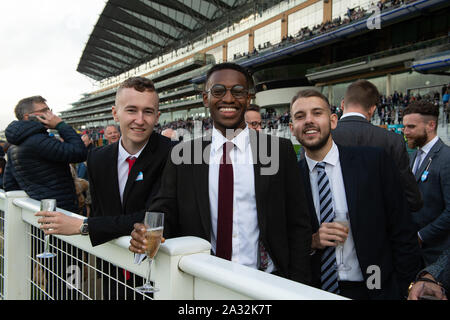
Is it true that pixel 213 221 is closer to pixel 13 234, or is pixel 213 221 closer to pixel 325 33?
pixel 13 234

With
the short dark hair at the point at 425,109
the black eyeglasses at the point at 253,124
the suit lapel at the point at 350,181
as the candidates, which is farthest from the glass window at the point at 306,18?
the suit lapel at the point at 350,181

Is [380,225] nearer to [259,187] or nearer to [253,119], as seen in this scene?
[259,187]

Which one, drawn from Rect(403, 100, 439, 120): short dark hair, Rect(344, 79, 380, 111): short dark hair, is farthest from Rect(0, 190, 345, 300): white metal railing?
Rect(403, 100, 439, 120): short dark hair

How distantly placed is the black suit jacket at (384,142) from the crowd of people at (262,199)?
2 cm

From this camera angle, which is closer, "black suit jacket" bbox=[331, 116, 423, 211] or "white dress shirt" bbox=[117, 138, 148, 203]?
"white dress shirt" bbox=[117, 138, 148, 203]

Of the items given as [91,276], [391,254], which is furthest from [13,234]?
[391,254]

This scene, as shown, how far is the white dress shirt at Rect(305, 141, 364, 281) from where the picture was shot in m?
2.00

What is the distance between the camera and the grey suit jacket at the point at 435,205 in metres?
2.94

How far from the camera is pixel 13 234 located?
2.64 meters

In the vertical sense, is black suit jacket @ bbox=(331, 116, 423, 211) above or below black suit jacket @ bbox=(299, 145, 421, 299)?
above

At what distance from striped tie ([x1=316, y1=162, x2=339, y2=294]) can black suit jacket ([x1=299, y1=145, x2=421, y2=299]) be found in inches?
1.6

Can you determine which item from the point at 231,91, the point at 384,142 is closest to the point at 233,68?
the point at 231,91

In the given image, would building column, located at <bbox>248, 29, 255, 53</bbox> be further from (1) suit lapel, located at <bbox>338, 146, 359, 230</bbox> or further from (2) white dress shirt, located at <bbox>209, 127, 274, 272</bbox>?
(2) white dress shirt, located at <bbox>209, 127, 274, 272</bbox>
